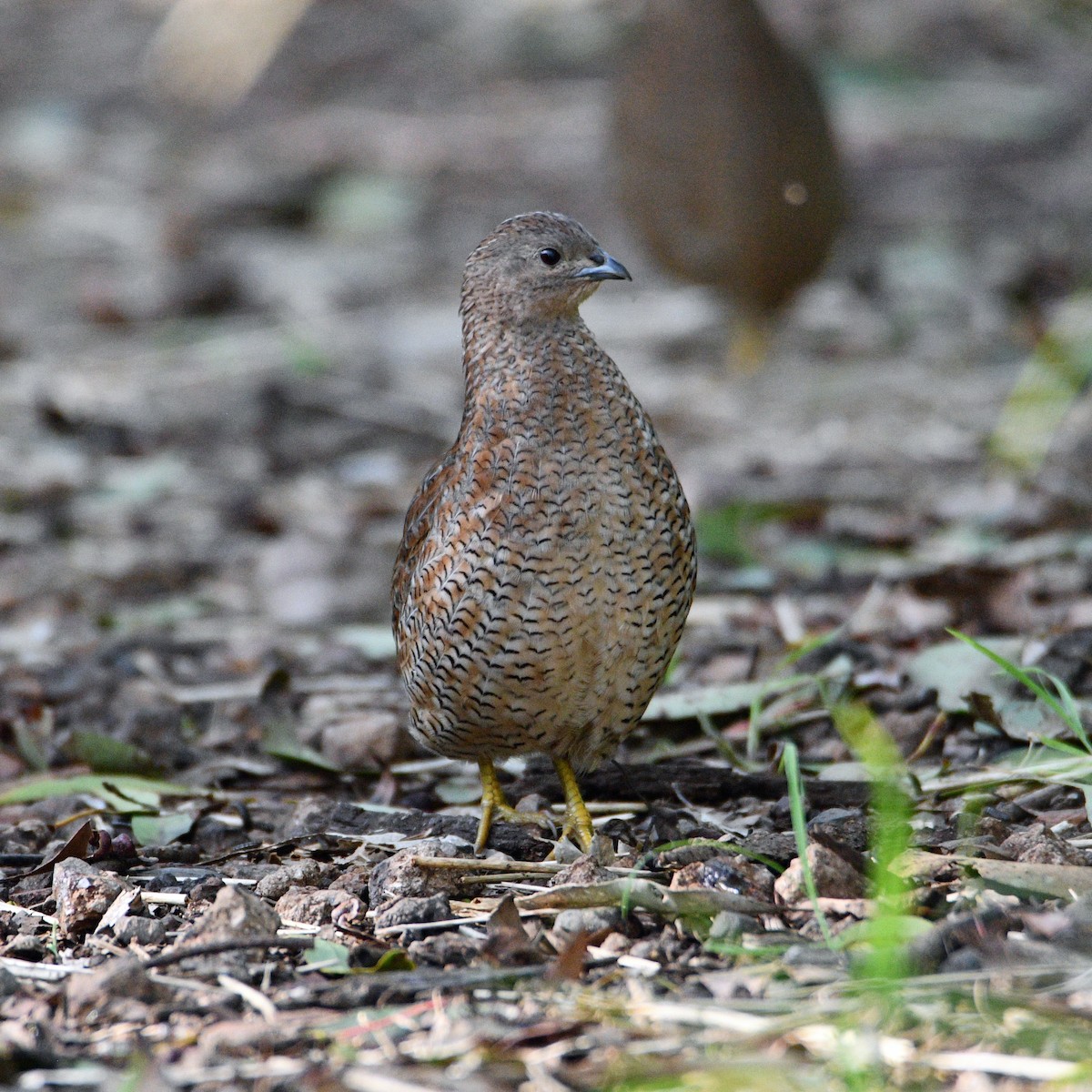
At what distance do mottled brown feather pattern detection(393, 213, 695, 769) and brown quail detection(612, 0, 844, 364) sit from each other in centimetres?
378

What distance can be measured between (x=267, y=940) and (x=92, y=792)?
143 cm

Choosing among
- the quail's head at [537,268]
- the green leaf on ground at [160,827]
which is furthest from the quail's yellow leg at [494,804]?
the quail's head at [537,268]

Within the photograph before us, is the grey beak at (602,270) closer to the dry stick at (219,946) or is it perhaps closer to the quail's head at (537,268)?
the quail's head at (537,268)

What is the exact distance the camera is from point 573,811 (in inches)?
152

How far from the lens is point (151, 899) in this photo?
10.7 ft

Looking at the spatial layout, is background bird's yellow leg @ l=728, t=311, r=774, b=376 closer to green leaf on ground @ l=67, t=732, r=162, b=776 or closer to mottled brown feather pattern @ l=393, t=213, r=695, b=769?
mottled brown feather pattern @ l=393, t=213, r=695, b=769

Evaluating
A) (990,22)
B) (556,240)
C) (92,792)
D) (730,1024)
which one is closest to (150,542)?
(92,792)

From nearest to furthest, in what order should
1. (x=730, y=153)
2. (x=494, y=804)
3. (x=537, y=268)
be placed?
1. (x=537, y=268)
2. (x=494, y=804)
3. (x=730, y=153)

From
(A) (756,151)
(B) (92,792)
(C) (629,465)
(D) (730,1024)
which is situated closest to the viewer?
(D) (730,1024)

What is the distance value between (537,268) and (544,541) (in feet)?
2.14

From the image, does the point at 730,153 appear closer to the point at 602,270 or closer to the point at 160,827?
the point at 602,270

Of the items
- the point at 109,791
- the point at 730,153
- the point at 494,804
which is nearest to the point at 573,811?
the point at 494,804

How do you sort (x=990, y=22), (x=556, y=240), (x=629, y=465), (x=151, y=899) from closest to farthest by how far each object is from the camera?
(x=151, y=899)
(x=629, y=465)
(x=556, y=240)
(x=990, y=22)

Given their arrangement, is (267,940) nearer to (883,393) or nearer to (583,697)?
(583,697)
